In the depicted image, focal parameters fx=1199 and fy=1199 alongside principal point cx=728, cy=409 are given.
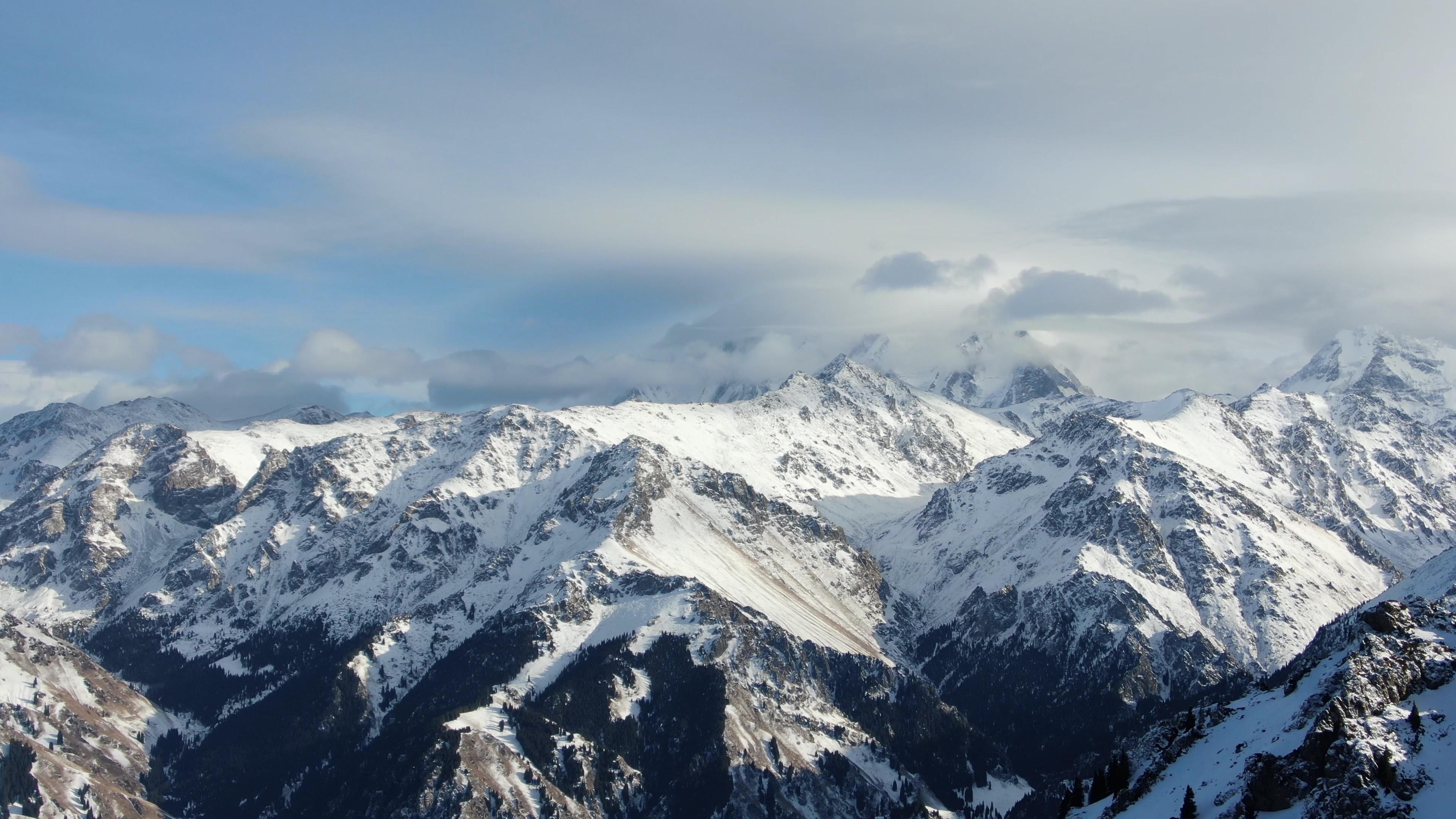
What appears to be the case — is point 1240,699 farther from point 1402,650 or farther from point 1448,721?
point 1448,721

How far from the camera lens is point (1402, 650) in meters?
143

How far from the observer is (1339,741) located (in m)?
126

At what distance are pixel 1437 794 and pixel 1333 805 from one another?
31.7 feet

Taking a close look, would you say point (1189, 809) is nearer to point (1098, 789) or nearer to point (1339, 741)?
point (1339, 741)

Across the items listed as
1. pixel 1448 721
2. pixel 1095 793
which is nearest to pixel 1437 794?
pixel 1448 721

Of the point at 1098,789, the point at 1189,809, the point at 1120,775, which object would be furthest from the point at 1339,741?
the point at 1098,789

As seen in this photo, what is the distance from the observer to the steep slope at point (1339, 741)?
119688mm

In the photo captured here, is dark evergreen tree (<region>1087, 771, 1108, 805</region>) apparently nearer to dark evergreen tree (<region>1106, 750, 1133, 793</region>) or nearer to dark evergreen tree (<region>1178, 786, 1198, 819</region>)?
dark evergreen tree (<region>1106, 750, 1133, 793</region>)

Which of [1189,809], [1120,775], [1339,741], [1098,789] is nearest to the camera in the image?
[1339,741]

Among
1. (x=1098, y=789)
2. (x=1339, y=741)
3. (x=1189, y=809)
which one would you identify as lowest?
(x=1098, y=789)

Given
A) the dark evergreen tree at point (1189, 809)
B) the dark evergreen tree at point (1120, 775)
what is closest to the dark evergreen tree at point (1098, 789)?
the dark evergreen tree at point (1120, 775)

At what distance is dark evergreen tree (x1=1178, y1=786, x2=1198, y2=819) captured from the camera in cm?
13000

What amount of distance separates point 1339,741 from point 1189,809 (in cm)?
1710

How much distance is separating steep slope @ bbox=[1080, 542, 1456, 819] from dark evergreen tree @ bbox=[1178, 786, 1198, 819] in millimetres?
1056
